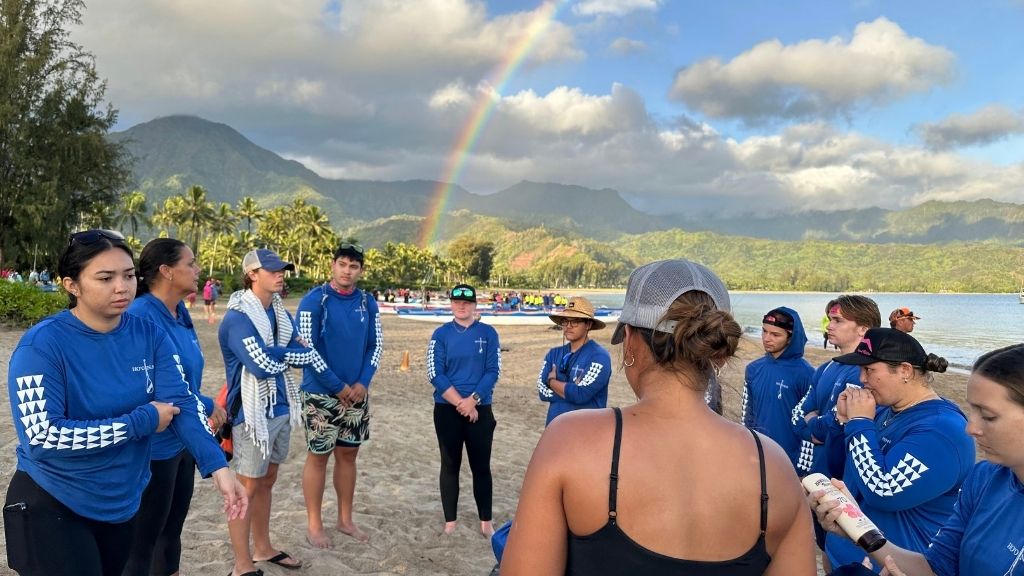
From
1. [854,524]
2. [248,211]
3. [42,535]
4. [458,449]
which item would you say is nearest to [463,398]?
[458,449]

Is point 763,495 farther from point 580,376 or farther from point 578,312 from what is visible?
point 578,312

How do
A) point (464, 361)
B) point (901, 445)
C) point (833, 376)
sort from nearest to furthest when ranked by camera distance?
point (901, 445) → point (833, 376) → point (464, 361)

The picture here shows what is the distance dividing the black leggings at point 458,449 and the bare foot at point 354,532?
2.34 ft

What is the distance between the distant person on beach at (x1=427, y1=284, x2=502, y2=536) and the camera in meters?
5.22

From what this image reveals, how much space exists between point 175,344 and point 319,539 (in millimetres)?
2413

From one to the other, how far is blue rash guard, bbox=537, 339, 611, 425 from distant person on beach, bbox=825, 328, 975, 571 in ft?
6.87

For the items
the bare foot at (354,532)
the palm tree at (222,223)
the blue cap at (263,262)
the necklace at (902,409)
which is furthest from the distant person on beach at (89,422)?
the palm tree at (222,223)

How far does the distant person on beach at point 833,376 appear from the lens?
3834 millimetres

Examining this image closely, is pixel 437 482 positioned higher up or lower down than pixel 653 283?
lower down

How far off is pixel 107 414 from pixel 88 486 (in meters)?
0.30

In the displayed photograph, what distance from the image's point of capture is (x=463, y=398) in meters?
5.16

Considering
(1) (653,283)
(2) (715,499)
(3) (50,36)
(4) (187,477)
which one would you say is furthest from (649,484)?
(3) (50,36)

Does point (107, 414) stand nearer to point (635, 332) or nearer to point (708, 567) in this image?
point (635, 332)

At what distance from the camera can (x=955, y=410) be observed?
8.61ft
